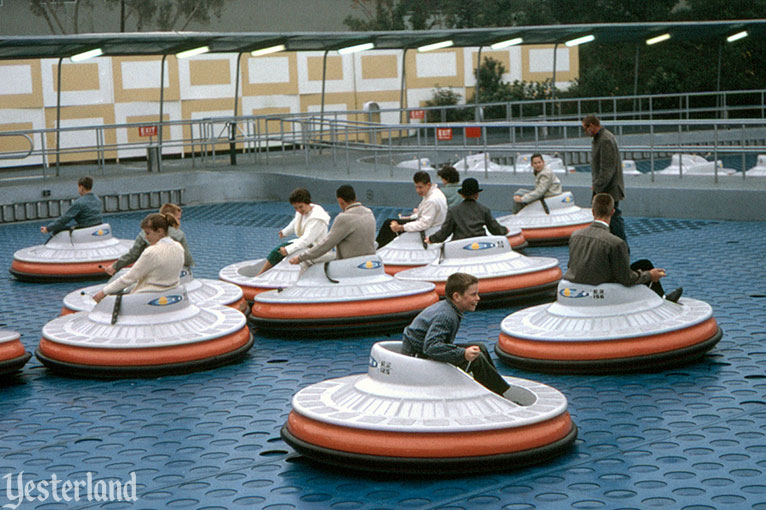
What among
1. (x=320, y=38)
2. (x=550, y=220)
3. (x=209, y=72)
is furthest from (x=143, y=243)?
(x=209, y=72)

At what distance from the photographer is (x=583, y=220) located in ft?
51.7

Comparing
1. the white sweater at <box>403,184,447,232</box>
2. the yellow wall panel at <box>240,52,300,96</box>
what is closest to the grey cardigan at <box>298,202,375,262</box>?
the white sweater at <box>403,184,447,232</box>

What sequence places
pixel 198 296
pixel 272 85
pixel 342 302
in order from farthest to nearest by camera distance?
pixel 272 85
pixel 198 296
pixel 342 302

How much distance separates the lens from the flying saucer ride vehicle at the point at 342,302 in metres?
10.6

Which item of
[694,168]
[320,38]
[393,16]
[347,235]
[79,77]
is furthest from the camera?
[393,16]

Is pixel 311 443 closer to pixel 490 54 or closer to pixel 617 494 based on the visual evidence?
pixel 617 494

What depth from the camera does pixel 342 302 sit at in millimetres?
10641

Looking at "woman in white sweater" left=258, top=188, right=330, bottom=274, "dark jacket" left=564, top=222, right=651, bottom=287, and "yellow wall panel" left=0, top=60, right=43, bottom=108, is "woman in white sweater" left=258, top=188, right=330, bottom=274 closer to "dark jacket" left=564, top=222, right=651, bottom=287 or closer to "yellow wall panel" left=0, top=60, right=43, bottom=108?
"dark jacket" left=564, top=222, right=651, bottom=287

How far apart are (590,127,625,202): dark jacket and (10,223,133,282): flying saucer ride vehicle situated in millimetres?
6719

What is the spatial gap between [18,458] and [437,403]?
2978 mm

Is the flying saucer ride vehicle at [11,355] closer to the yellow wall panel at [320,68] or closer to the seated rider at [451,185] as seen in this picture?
the seated rider at [451,185]

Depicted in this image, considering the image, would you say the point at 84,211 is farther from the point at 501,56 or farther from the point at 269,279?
the point at 501,56

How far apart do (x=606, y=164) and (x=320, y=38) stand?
1373 cm

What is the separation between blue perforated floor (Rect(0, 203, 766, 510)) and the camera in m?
6.34
